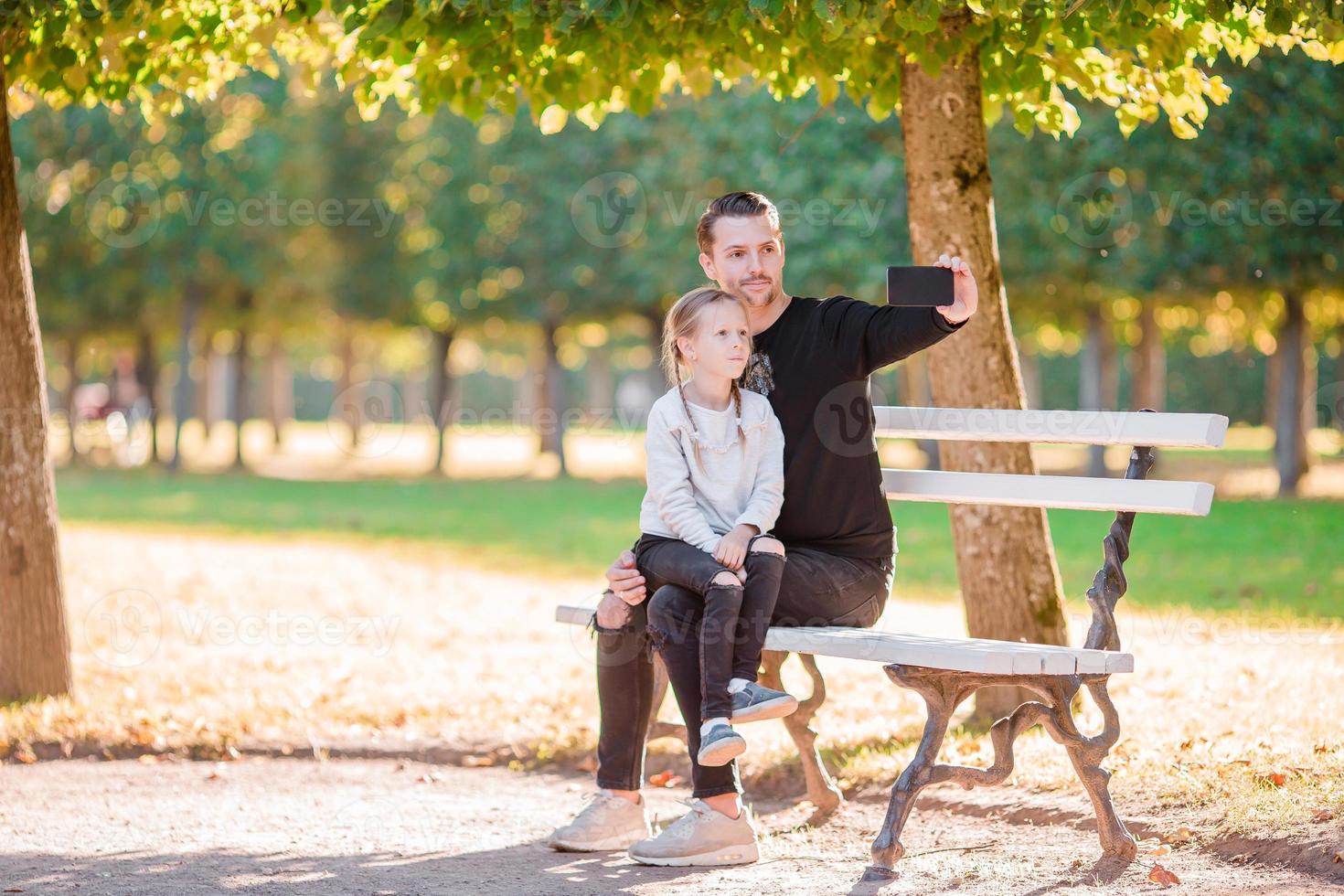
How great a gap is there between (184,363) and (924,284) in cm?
2443

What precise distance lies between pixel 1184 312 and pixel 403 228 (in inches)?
582

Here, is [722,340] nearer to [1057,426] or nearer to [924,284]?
[924,284]

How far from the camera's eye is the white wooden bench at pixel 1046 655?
3.94 m

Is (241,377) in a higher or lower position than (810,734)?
higher

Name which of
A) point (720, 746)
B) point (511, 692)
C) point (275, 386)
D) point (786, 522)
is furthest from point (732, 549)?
point (275, 386)

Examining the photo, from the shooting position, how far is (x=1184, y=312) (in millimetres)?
26578

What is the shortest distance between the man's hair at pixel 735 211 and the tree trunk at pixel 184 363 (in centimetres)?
2267

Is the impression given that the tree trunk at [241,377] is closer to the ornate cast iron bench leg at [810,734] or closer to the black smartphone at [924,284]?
the ornate cast iron bench leg at [810,734]

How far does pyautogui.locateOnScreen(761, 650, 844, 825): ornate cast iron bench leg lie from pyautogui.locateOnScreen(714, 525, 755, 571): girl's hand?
626 millimetres

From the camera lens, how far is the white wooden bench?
394cm

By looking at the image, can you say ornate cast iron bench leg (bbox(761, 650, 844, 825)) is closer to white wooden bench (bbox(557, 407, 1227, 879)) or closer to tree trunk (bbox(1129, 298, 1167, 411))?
white wooden bench (bbox(557, 407, 1227, 879))

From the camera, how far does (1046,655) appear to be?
389 centimetres

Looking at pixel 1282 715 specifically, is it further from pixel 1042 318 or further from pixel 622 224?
pixel 622 224

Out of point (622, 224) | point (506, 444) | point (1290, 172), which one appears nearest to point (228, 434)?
point (506, 444)
